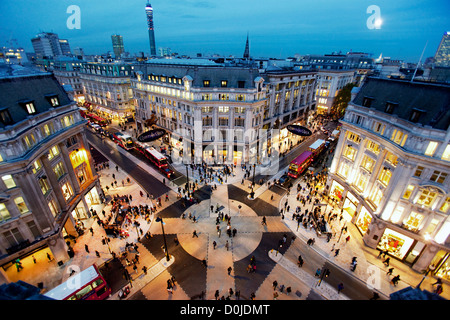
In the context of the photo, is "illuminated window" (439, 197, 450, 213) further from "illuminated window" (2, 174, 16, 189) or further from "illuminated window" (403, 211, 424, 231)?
"illuminated window" (2, 174, 16, 189)

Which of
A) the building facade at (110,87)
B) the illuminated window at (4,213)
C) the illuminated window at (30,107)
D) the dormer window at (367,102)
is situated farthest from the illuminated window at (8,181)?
the building facade at (110,87)

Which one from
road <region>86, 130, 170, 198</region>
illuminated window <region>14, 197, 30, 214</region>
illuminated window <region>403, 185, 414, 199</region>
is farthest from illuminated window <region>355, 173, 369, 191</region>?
illuminated window <region>14, 197, 30, 214</region>

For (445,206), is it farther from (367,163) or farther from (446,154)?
A: (367,163)

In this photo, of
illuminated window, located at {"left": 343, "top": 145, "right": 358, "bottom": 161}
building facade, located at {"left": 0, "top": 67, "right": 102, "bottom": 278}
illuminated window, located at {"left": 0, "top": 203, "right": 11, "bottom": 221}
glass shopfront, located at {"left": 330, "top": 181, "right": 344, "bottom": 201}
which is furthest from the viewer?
glass shopfront, located at {"left": 330, "top": 181, "right": 344, "bottom": 201}

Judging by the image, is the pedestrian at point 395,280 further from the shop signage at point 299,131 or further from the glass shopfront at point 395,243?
the shop signage at point 299,131

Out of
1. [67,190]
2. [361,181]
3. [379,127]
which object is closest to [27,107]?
[67,190]
